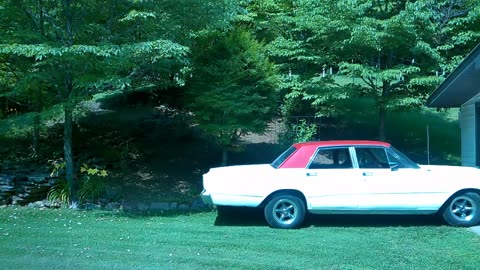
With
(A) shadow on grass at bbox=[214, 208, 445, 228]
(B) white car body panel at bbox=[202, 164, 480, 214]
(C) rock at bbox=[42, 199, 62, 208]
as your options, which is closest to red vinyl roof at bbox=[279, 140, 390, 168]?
(B) white car body panel at bbox=[202, 164, 480, 214]

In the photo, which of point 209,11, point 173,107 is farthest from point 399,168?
point 173,107

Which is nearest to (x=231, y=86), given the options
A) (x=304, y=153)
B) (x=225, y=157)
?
(x=225, y=157)

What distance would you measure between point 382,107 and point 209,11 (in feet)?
17.7

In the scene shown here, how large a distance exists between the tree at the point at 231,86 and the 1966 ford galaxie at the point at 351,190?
12.6ft

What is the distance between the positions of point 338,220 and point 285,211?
1.33 meters

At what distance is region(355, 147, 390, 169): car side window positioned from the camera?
9.73 metres

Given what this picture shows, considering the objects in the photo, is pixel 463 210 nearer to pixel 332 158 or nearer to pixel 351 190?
pixel 351 190

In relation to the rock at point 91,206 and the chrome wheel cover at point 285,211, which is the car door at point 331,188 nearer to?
the chrome wheel cover at point 285,211

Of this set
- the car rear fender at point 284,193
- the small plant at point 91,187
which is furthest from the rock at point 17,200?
the car rear fender at point 284,193

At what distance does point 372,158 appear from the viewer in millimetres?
9844

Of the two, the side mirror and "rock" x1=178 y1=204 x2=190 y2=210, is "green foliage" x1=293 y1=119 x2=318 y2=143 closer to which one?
"rock" x1=178 y1=204 x2=190 y2=210

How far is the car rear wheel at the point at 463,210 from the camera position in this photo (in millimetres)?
9570

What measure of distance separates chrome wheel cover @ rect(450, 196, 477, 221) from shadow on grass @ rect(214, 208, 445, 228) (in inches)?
15.9

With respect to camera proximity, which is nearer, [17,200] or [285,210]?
[285,210]
